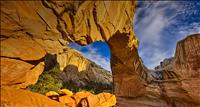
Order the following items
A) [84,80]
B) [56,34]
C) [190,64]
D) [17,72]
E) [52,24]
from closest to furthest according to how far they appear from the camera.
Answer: [17,72] → [52,24] → [56,34] → [190,64] → [84,80]

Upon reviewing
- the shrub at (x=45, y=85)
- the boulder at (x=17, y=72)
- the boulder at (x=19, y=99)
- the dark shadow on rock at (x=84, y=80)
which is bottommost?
the boulder at (x=19, y=99)

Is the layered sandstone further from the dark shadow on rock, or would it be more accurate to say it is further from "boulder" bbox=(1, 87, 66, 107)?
the dark shadow on rock

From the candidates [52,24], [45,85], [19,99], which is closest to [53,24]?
[52,24]

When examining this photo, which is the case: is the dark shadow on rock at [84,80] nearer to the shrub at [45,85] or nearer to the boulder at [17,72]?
the shrub at [45,85]

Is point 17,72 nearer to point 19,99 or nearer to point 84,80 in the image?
point 19,99

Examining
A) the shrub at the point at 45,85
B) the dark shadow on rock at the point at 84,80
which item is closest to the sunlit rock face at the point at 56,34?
the shrub at the point at 45,85

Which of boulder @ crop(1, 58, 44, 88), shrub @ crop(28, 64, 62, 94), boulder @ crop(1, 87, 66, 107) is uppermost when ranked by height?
shrub @ crop(28, 64, 62, 94)

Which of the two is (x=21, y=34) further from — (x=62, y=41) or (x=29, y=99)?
(x=29, y=99)

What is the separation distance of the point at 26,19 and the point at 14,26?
0.30 metres

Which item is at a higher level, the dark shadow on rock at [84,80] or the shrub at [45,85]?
the dark shadow on rock at [84,80]

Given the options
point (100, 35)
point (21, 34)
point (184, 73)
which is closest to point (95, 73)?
point (184, 73)

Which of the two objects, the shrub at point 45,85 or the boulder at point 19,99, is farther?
the shrub at point 45,85

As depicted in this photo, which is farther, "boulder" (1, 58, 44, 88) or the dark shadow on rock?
the dark shadow on rock

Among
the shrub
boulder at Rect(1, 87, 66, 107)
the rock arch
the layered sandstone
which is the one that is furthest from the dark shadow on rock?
the layered sandstone
